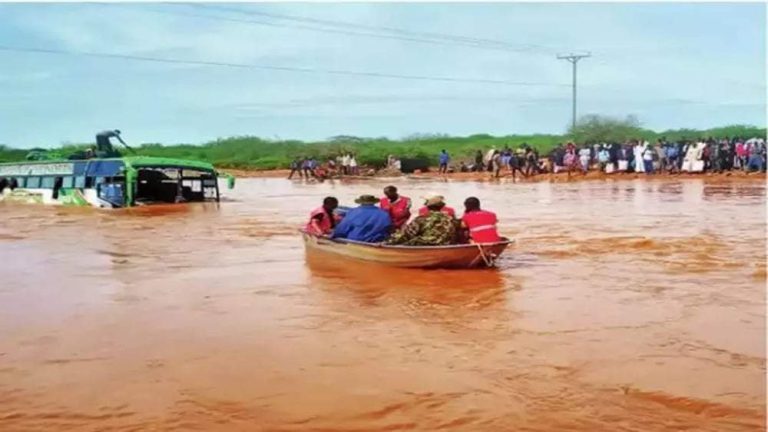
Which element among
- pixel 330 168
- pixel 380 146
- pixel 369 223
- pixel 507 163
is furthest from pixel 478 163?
pixel 369 223

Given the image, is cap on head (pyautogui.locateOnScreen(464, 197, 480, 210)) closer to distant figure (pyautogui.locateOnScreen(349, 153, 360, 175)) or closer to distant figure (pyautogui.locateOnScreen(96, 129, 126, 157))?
distant figure (pyautogui.locateOnScreen(96, 129, 126, 157))

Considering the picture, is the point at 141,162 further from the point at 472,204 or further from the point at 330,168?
the point at 330,168

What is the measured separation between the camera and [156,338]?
8977mm

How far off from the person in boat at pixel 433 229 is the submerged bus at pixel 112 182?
16597 mm

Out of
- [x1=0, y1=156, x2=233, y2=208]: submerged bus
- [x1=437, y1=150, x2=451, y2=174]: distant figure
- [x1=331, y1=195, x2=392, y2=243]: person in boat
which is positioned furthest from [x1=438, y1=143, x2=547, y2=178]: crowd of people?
[x1=331, y1=195, x2=392, y2=243]: person in boat

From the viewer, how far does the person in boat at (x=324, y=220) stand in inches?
566

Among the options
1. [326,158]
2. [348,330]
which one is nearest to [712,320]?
[348,330]

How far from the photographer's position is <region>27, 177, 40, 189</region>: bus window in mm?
31297

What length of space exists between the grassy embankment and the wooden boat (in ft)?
120

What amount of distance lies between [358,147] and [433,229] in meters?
53.1

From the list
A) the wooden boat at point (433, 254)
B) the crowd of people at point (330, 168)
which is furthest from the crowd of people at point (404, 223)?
the crowd of people at point (330, 168)

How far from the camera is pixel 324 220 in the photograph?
47.8 feet

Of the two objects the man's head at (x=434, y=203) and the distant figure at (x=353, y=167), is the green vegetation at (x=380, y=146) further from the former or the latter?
the man's head at (x=434, y=203)

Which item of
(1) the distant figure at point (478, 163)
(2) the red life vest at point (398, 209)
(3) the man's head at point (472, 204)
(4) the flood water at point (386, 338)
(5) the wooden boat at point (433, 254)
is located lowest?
(4) the flood water at point (386, 338)
